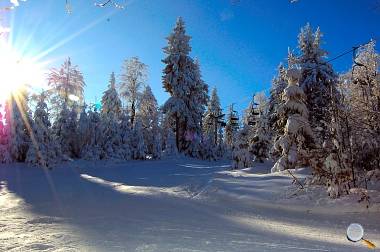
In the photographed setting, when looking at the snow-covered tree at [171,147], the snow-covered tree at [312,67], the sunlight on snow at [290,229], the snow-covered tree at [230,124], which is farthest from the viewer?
the snow-covered tree at [230,124]

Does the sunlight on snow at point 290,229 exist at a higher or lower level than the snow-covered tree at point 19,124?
lower

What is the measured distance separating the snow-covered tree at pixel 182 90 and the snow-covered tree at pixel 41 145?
13.5 meters

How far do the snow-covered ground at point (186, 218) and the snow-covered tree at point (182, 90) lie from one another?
82.0 ft

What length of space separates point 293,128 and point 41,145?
18.3 metres

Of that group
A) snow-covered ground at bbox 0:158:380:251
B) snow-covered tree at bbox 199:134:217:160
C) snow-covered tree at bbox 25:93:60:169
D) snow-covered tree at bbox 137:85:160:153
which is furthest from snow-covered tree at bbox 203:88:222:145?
snow-covered ground at bbox 0:158:380:251

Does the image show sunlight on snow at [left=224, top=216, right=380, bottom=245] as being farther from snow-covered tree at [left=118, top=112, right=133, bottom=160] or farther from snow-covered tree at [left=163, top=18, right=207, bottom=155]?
snow-covered tree at [left=163, top=18, right=207, bottom=155]

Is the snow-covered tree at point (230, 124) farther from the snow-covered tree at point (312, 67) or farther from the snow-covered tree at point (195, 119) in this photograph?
the snow-covered tree at point (312, 67)

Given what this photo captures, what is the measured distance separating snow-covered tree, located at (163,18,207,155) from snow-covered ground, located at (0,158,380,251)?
25003 millimetres

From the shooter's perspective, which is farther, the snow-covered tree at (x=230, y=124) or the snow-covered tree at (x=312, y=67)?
the snow-covered tree at (x=230, y=124)

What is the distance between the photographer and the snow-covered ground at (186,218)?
20.4 ft

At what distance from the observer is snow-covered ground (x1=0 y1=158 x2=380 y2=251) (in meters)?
6.21

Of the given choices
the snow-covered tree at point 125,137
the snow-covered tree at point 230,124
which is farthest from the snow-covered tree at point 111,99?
the snow-covered tree at point 230,124

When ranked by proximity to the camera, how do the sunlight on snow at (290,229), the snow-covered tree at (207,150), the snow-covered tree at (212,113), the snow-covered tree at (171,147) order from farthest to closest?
the snow-covered tree at (212,113) < the snow-covered tree at (207,150) < the snow-covered tree at (171,147) < the sunlight on snow at (290,229)

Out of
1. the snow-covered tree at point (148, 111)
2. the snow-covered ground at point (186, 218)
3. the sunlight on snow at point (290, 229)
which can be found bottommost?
the sunlight on snow at point (290, 229)
